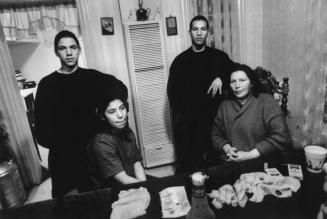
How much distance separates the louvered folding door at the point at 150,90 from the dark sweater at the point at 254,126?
1.26 m

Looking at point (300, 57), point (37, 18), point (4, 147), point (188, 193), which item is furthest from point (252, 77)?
point (4, 147)

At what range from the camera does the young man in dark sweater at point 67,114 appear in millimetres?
2092

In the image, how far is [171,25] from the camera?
3156 mm

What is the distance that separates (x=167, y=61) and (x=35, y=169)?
7.35 feet

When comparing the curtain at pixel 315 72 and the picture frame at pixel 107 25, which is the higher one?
the picture frame at pixel 107 25

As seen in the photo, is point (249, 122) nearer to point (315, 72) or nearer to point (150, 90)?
point (315, 72)

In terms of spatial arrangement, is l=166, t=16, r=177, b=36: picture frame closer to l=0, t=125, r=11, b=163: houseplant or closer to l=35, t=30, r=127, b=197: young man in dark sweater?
l=35, t=30, r=127, b=197: young man in dark sweater

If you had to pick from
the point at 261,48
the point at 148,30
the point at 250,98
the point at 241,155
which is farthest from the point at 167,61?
the point at 241,155

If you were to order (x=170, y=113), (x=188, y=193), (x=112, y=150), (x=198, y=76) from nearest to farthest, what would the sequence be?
(x=188, y=193) → (x=112, y=150) → (x=198, y=76) → (x=170, y=113)

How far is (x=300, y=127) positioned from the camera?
2514 millimetres

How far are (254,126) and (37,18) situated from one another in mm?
2658

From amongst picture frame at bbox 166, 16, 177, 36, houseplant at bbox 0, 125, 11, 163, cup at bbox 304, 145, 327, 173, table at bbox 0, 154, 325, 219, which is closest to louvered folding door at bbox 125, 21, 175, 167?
picture frame at bbox 166, 16, 177, 36

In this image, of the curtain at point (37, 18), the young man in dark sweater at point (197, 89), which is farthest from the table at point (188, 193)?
the curtain at point (37, 18)

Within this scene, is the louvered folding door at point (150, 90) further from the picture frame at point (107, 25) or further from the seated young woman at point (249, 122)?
the seated young woman at point (249, 122)
